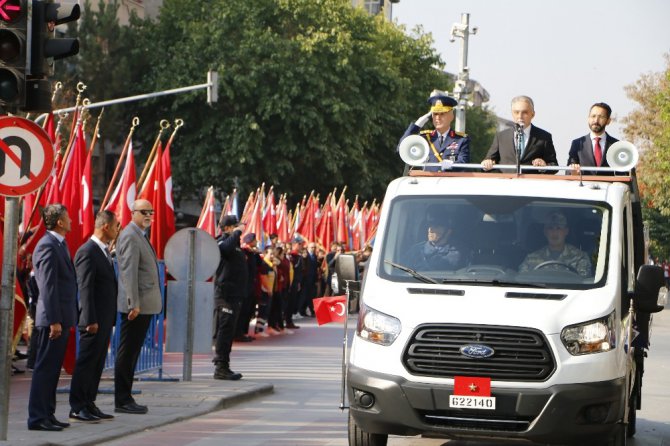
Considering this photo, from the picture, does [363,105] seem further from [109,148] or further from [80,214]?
[80,214]

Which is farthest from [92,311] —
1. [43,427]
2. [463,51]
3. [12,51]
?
[463,51]

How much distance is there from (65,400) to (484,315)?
5.86 meters

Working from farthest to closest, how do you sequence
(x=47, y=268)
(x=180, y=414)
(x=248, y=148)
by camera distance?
(x=248, y=148) → (x=180, y=414) → (x=47, y=268)

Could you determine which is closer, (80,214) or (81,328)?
(81,328)

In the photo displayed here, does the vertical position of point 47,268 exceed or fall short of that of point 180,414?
it exceeds it

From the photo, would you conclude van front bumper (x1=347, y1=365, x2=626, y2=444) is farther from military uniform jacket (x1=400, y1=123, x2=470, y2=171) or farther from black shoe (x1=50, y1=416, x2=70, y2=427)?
black shoe (x1=50, y1=416, x2=70, y2=427)

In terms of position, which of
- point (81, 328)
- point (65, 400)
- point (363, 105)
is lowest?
point (65, 400)

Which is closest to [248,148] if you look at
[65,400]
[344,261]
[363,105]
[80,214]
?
[363,105]

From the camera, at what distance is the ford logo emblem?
9250 millimetres

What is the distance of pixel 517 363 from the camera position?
9.24 m

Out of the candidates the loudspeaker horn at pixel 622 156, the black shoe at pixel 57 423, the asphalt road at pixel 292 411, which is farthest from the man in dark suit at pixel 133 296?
the loudspeaker horn at pixel 622 156

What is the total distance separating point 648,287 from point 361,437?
229cm

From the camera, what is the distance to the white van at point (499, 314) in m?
9.23

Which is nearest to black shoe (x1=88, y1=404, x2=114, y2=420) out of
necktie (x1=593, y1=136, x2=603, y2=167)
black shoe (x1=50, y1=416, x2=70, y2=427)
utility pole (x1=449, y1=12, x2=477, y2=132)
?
black shoe (x1=50, y1=416, x2=70, y2=427)
